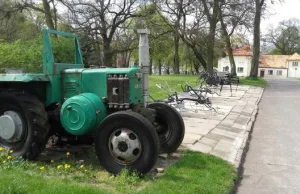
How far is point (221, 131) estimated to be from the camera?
9.34 metres

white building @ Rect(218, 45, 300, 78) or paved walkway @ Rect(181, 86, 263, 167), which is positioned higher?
white building @ Rect(218, 45, 300, 78)

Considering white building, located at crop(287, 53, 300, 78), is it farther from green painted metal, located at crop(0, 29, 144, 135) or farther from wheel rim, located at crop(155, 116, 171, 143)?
green painted metal, located at crop(0, 29, 144, 135)

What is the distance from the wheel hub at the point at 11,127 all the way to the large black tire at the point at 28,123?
0.03 metres

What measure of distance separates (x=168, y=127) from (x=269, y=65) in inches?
3682

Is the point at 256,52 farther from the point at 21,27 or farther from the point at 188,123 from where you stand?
the point at 188,123

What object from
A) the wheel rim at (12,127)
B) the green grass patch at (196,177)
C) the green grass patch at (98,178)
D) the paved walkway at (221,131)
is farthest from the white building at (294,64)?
the wheel rim at (12,127)

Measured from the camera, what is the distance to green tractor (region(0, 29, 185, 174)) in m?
5.11

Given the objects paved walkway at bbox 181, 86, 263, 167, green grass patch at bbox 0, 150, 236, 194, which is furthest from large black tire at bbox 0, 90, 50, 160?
paved walkway at bbox 181, 86, 263, 167

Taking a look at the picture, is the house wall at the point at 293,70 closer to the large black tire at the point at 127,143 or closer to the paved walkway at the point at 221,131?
the paved walkway at the point at 221,131

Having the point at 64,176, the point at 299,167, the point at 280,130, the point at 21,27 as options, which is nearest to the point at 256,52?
the point at 21,27

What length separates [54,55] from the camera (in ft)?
20.6

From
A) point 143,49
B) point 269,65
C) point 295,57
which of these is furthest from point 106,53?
point 269,65

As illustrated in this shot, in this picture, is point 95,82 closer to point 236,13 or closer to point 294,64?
point 236,13

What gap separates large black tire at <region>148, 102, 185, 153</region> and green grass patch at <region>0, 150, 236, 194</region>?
650 mm
